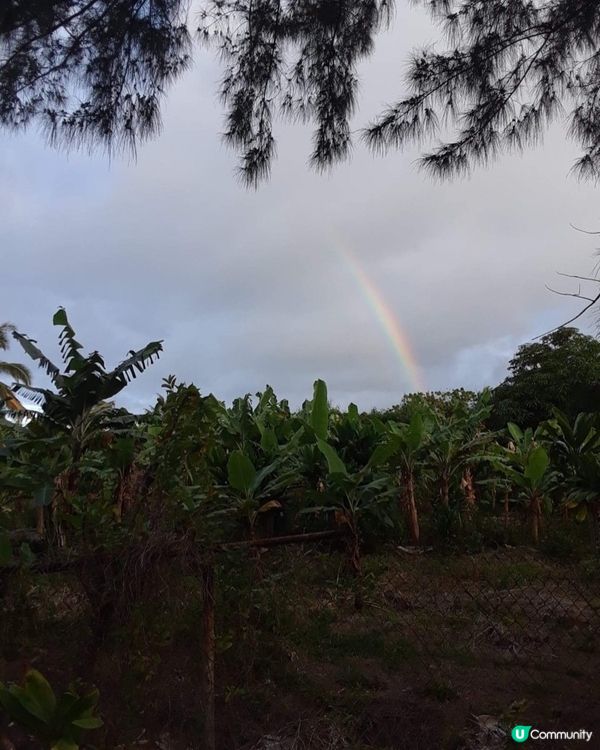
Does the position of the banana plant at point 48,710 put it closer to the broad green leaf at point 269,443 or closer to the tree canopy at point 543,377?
the broad green leaf at point 269,443

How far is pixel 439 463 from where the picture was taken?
20.2 ft

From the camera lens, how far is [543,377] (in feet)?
60.8

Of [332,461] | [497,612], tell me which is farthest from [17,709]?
[497,612]

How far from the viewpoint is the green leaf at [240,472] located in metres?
4.31

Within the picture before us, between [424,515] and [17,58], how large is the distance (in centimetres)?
543

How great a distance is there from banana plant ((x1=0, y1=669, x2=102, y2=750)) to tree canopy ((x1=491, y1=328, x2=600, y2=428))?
16.8m

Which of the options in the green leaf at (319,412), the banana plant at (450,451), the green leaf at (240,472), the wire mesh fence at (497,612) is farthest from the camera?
the banana plant at (450,451)

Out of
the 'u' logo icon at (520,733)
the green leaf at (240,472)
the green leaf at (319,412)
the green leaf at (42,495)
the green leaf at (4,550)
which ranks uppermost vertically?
the green leaf at (319,412)

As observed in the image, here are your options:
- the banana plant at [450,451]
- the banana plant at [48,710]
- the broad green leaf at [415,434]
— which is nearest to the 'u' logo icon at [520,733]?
the banana plant at [48,710]

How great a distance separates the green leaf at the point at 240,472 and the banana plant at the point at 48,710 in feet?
7.71

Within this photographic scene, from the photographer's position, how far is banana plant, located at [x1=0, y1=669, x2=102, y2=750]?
1.96m

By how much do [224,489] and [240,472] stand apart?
0.23m

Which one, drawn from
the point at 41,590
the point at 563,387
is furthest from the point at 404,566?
the point at 563,387

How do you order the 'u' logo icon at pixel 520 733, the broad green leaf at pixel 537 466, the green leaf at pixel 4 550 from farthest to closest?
the broad green leaf at pixel 537 466 < the 'u' logo icon at pixel 520 733 < the green leaf at pixel 4 550
